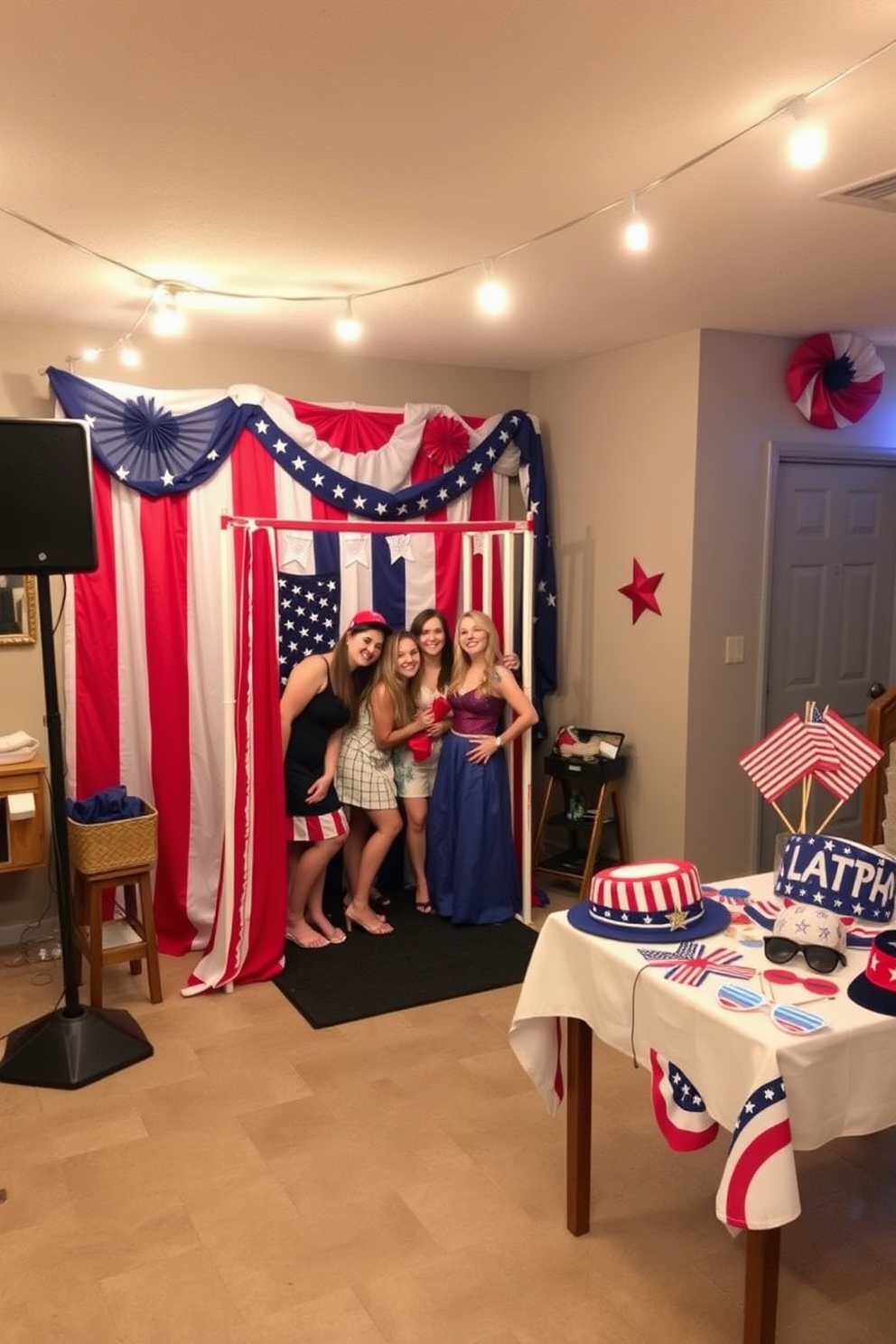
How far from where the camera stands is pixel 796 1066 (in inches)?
70.9

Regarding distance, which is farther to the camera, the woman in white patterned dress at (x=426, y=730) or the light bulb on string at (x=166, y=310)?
the woman in white patterned dress at (x=426, y=730)

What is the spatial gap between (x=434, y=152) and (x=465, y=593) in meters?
2.47

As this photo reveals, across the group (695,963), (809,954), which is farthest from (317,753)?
(809,954)


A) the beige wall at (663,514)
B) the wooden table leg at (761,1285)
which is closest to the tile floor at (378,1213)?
the wooden table leg at (761,1285)

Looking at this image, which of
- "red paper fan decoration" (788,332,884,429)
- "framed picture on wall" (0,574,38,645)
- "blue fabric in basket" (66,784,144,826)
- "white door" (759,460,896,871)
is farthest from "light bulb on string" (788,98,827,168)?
"framed picture on wall" (0,574,38,645)

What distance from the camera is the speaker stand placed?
318cm

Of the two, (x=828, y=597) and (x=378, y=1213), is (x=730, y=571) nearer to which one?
(x=828, y=597)

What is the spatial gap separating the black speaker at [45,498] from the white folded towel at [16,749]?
40.7 inches

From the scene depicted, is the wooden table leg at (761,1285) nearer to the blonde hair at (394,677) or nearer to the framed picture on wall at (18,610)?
the blonde hair at (394,677)

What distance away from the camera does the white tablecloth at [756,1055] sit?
5.87 ft

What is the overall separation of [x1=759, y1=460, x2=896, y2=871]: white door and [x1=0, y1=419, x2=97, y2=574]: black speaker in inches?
116

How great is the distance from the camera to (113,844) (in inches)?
144

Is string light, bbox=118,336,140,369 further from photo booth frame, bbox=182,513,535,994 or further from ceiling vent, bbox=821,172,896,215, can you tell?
ceiling vent, bbox=821,172,896,215

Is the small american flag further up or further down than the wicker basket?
further up
